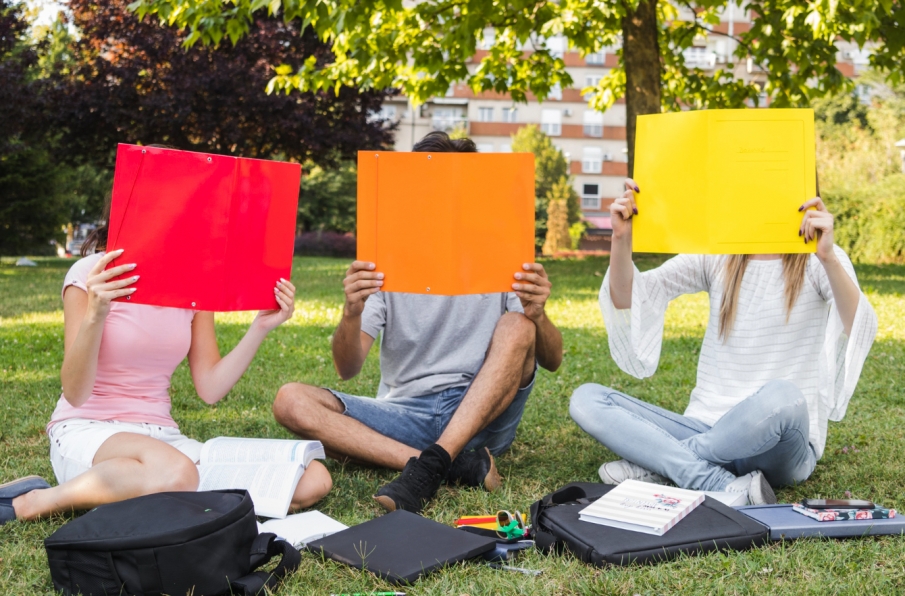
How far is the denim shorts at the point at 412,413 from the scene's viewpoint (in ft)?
10.7

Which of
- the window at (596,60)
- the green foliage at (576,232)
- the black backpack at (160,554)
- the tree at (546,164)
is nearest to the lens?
the black backpack at (160,554)

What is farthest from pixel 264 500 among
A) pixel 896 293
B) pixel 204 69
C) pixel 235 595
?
pixel 204 69

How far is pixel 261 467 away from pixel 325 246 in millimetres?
27929

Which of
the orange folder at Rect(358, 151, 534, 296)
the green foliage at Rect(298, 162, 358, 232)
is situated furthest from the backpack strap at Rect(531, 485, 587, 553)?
the green foliage at Rect(298, 162, 358, 232)

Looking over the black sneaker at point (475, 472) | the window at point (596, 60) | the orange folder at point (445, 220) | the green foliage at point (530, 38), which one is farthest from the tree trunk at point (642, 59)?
the window at point (596, 60)

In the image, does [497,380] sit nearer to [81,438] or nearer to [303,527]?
[303,527]

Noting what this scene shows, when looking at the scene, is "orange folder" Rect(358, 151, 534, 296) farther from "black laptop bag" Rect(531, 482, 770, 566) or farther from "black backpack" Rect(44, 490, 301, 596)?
"black backpack" Rect(44, 490, 301, 596)

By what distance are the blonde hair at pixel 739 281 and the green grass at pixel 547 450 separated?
2.18 ft

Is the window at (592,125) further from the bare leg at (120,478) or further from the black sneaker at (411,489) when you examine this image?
the bare leg at (120,478)

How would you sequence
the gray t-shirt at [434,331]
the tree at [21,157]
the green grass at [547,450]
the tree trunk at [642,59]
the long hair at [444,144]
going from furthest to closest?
1. the tree at [21,157]
2. the tree trunk at [642,59]
3. the gray t-shirt at [434,331]
4. the long hair at [444,144]
5. the green grass at [547,450]

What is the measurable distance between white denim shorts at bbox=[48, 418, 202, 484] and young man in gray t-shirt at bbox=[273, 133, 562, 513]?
58 cm

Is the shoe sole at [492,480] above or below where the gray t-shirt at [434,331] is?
below

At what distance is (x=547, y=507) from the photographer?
2605 millimetres

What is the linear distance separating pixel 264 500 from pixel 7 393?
2712mm
